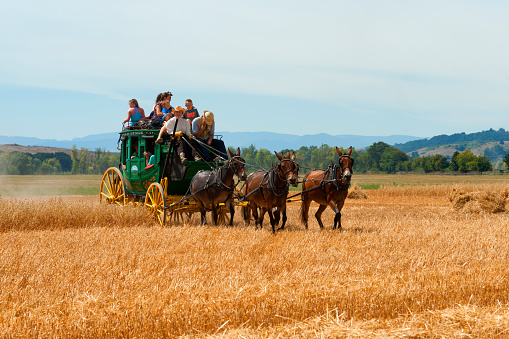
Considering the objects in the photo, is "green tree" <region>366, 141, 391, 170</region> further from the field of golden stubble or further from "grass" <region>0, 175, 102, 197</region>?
the field of golden stubble

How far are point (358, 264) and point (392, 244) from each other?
2265mm

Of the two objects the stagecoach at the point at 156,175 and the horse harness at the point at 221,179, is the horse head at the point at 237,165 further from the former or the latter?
the stagecoach at the point at 156,175

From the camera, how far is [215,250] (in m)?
9.82

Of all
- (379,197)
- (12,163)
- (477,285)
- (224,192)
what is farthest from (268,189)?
(12,163)

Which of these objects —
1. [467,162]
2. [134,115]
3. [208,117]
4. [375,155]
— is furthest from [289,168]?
[375,155]

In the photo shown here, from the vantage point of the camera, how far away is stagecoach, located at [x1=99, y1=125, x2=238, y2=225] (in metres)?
13.6

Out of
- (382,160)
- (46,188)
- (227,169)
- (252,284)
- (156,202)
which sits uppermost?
(382,160)

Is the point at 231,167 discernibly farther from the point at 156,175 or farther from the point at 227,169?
the point at 156,175

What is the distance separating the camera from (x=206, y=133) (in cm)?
1420

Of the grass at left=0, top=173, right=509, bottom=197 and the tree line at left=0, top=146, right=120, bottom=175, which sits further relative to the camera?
the tree line at left=0, top=146, right=120, bottom=175

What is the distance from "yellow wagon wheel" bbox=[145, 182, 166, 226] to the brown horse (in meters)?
3.65

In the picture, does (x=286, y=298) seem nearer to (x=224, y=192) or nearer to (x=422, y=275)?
(x=422, y=275)

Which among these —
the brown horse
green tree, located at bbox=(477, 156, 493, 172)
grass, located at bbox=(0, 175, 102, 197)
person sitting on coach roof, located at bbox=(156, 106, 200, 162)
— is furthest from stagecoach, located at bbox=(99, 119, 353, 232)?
green tree, located at bbox=(477, 156, 493, 172)

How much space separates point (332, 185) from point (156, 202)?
4.58 m
